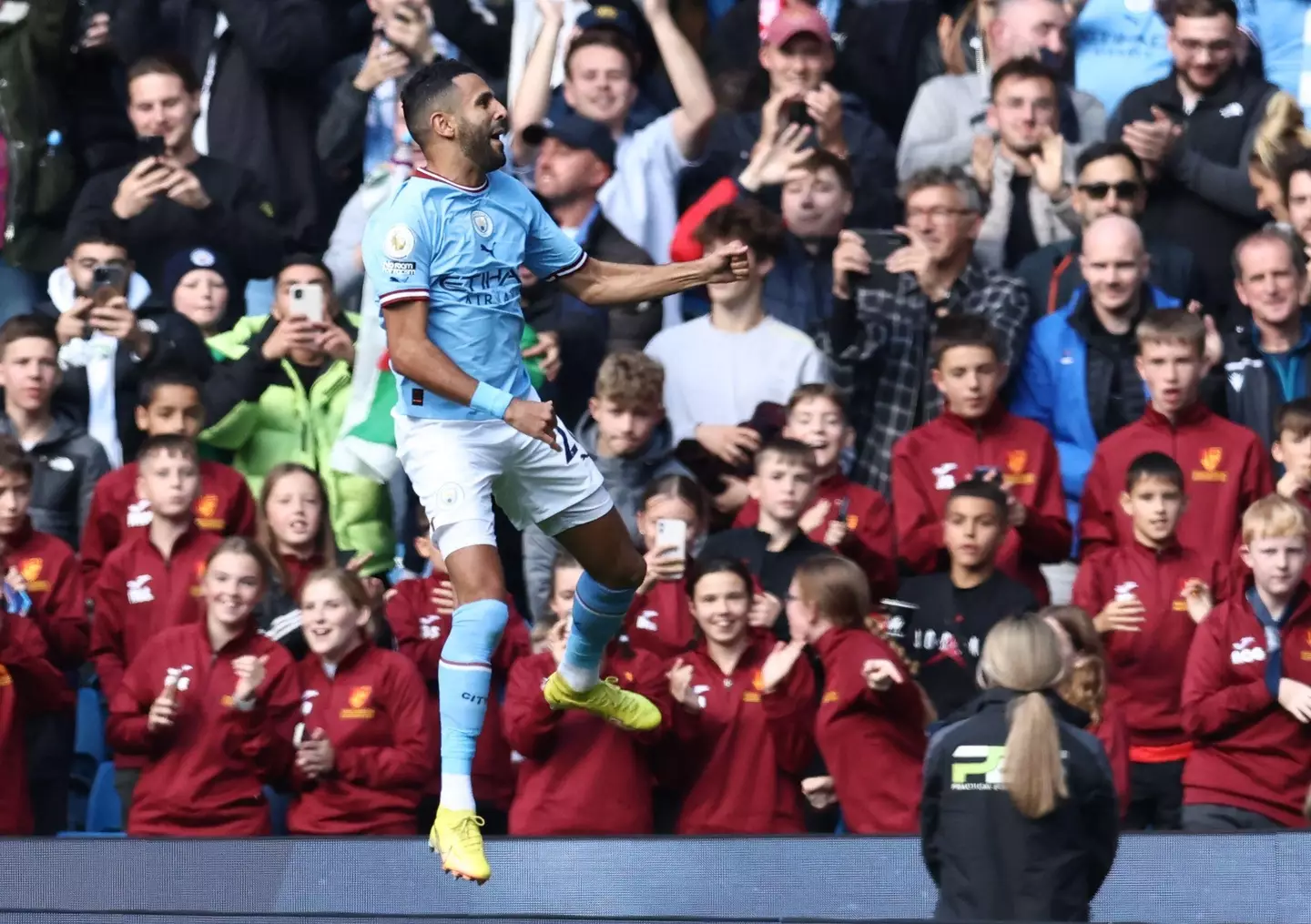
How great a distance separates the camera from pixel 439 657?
8.09 metres

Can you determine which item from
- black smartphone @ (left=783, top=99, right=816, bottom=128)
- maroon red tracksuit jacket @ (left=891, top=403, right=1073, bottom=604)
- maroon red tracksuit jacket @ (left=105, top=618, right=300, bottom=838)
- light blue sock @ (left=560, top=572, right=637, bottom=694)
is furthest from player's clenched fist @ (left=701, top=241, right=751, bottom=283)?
black smartphone @ (left=783, top=99, right=816, bottom=128)

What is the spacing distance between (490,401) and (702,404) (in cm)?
302

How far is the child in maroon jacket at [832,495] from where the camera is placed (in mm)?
8438

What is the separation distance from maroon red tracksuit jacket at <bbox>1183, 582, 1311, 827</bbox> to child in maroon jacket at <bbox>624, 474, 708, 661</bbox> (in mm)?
1729

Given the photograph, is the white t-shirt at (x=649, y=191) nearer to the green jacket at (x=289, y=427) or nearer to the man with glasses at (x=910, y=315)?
the man with glasses at (x=910, y=315)

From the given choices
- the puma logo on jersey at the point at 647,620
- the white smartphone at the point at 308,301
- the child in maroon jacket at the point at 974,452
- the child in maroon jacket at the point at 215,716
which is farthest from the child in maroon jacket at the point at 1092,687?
the white smartphone at the point at 308,301

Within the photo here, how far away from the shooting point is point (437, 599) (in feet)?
28.0

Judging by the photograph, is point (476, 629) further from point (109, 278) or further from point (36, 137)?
point (36, 137)

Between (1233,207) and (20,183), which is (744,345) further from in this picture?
(20,183)

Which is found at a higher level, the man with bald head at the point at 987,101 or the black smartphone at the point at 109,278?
the man with bald head at the point at 987,101

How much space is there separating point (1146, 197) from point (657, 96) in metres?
2.20

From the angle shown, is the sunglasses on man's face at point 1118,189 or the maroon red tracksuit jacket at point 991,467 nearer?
the maroon red tracksuit jacket at point 991,467

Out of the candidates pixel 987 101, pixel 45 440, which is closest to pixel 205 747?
pixel 45 440

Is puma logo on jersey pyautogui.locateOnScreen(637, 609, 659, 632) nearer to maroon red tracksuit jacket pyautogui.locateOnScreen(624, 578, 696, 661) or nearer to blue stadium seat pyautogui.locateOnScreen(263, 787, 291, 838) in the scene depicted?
maroon red tracksuit jacket pyautogui.locateOnScreen(624, 578, 696, 661)
